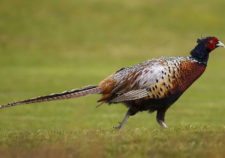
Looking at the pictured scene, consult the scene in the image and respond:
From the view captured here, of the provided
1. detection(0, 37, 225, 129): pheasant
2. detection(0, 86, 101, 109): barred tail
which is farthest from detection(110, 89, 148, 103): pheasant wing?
detection(0, 86, 101, 109): barred tail

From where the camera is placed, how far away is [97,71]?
35500mm

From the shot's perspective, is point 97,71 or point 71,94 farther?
point 97,71

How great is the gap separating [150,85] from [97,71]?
2222 centimetres

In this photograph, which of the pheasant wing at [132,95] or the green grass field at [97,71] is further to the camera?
the pheasant wing at [132,95]

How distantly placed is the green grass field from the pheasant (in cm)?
59

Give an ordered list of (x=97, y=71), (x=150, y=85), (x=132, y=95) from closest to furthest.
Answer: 1. (x=150, y=85)
2. (x=132, y=95)
3. (x=97, y=71)

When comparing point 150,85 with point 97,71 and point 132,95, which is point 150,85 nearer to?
point 132,95

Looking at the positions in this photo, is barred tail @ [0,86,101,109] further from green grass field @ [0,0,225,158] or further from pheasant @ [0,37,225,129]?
green grass field @ [0,0,225,158]

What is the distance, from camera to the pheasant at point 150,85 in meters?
13.3

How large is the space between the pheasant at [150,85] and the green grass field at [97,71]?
0.59 metres

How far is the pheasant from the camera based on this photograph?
43.5 ft

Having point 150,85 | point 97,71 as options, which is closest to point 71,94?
point 150,85

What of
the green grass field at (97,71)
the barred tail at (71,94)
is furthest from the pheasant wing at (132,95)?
the green grass field at (97,71)

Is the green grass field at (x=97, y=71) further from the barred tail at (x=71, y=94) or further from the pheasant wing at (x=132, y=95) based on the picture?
the pheasant wing at (x=132, y=95)
